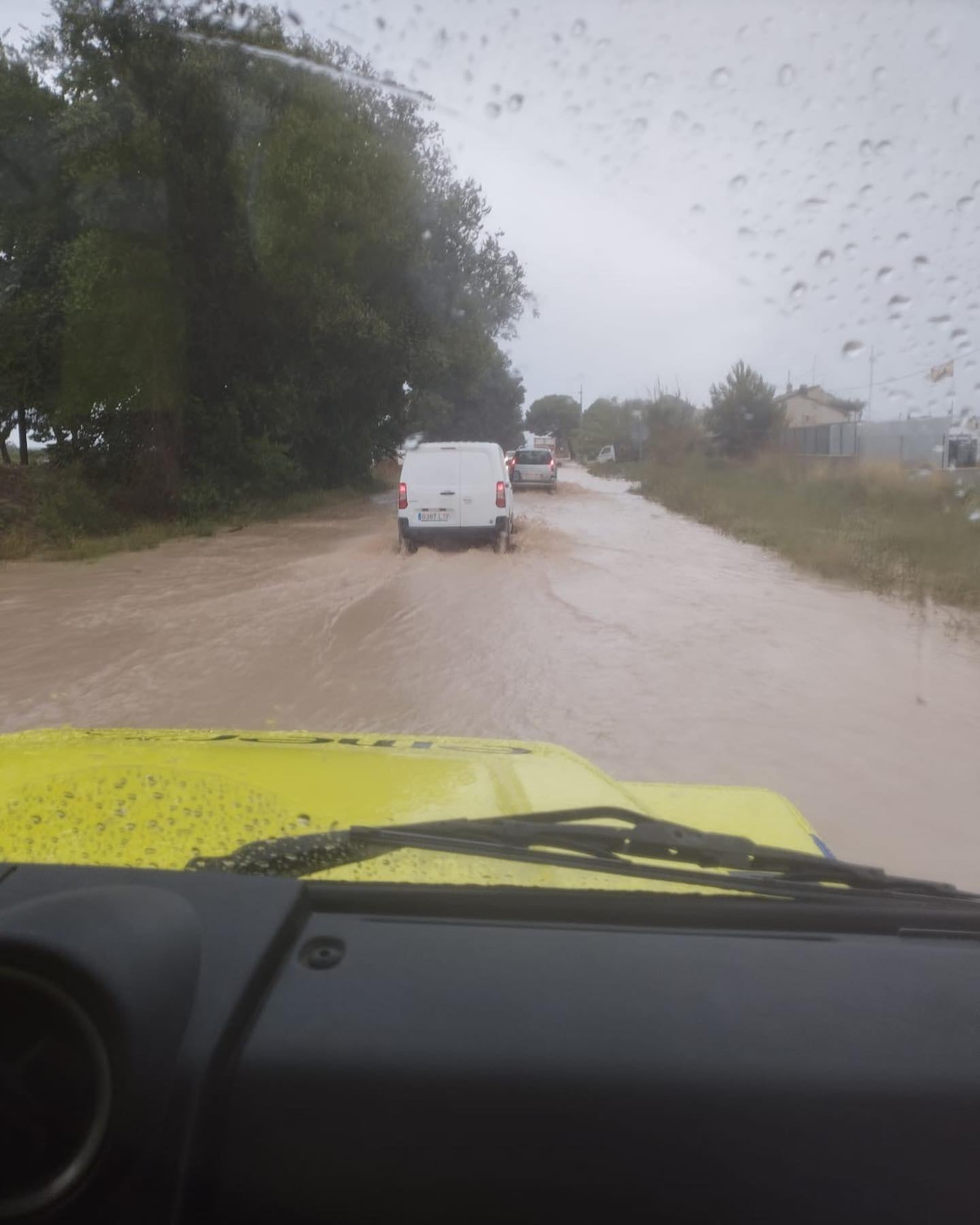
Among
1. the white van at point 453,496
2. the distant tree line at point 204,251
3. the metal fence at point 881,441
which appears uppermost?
the distant tree line at point 204,251

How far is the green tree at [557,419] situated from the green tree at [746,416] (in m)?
17.2

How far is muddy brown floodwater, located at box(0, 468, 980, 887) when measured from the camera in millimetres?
6871

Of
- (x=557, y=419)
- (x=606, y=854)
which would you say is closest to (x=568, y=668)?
(x=606, y=854)

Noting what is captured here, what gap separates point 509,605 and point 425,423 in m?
19.0

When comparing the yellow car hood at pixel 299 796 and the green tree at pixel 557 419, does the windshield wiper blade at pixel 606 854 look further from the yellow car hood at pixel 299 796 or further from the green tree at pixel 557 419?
the green tree at pixel 557 419

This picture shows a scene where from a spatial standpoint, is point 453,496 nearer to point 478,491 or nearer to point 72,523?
point 478,491

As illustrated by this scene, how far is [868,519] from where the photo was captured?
45.6ft

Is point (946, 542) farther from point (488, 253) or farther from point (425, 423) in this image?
point (425, 423)

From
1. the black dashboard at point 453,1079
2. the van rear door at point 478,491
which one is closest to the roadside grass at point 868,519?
the van rear door at point 478,491

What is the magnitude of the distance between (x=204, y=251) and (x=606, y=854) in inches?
781

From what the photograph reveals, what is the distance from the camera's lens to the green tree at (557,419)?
111ft

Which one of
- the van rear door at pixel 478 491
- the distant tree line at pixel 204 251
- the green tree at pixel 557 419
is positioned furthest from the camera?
the green tree at pixel 557 419

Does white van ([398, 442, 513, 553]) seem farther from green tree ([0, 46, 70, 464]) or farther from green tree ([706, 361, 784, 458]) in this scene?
green tree ([0, 46, 70, 464])

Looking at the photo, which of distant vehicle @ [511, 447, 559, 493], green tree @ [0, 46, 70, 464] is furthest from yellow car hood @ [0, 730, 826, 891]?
distant vehicle @ [511, 447, 559, 493]
